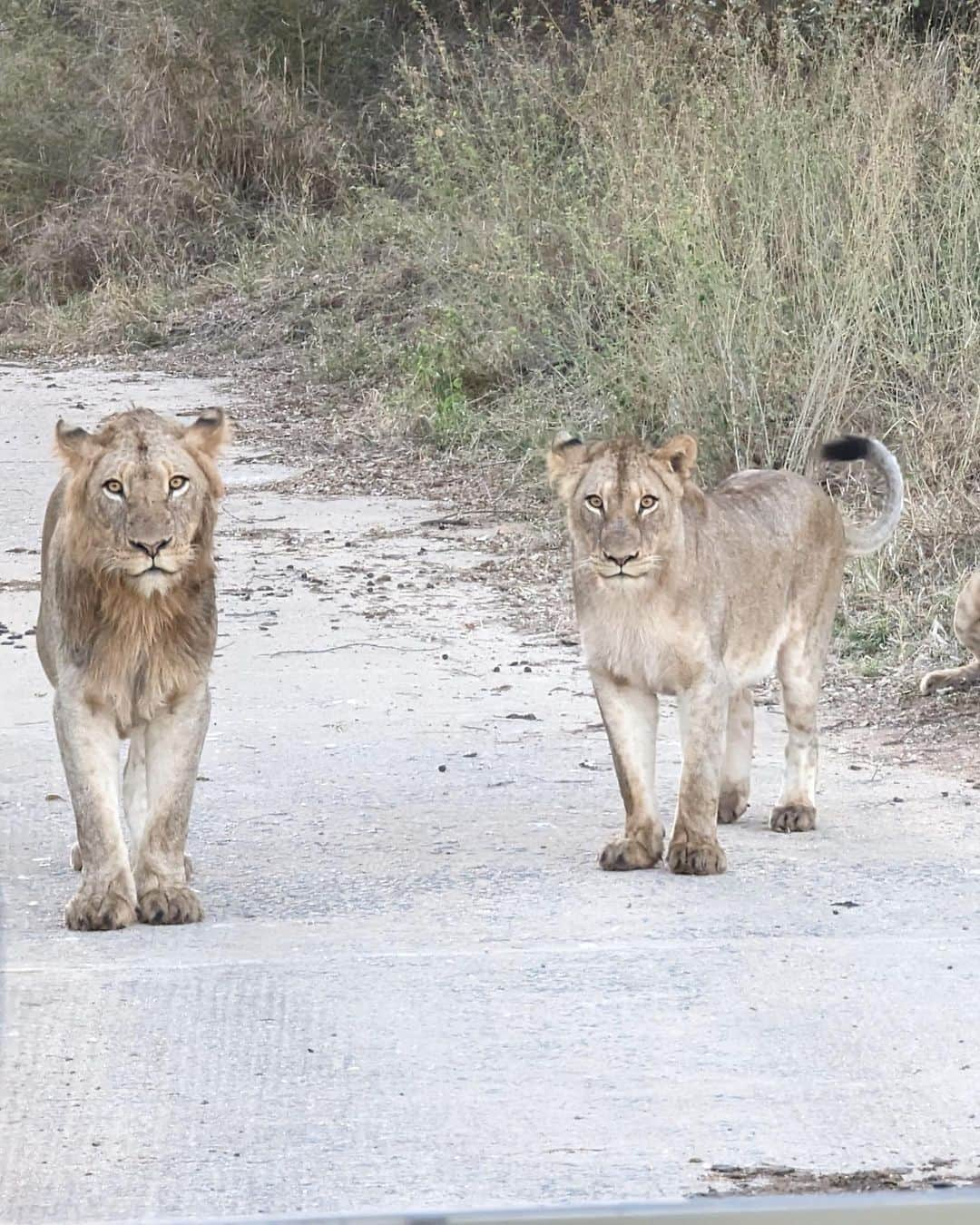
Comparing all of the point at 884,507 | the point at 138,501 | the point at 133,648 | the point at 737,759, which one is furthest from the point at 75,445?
the point at 884,507

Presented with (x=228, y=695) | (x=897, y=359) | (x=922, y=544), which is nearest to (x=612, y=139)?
(x=897, y=359)

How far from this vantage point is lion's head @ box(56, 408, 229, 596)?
5.05 metres

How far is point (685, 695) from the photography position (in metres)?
5.56

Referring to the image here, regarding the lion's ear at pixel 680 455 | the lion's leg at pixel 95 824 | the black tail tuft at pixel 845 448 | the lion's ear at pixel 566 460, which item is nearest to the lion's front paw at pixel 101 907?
the lion's leg at pixel 95 824

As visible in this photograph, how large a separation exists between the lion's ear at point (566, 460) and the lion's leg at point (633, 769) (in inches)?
20.1

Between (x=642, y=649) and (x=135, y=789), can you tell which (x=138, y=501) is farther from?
(x=642, y=649)

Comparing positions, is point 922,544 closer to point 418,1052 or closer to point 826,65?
point 826,65

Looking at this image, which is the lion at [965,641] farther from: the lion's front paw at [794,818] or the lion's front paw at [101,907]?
the lion's front paw at [101,907]

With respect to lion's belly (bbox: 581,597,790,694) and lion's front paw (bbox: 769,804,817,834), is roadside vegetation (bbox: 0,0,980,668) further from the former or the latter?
lion's belly (bbox: 581,597,790,694)

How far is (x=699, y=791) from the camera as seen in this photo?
17.9ft

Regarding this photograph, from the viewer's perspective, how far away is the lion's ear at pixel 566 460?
18.4ft

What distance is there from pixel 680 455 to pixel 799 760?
1.02 meters

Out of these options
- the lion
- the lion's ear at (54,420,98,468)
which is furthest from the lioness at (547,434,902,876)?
the lion

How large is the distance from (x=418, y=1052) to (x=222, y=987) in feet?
1.93
